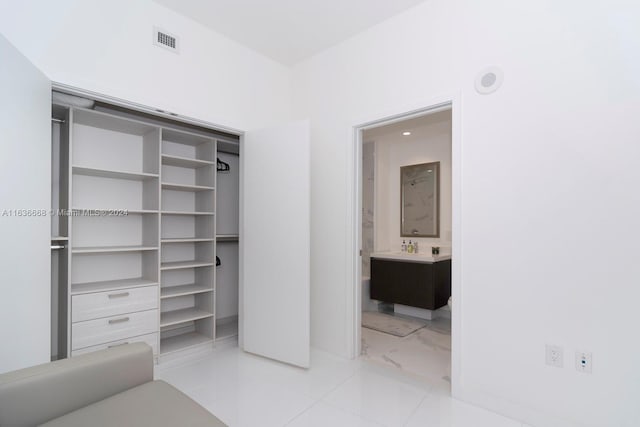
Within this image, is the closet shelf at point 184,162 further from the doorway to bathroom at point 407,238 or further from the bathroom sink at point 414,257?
the bathroom sink at point 414,257

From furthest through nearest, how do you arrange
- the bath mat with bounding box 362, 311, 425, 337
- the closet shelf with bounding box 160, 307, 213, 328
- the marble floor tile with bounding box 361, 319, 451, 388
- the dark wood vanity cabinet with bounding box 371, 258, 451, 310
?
1. the dark wood vanity cabinet with bounding box 371, 258, 451, 310
2. the bath mat with bounding box 362, 311, 425, 337
3. the closet shelf with bounding box 160, 307, 213, 328
4. the marble floor tile with bounding box 361, 319, 451, 388

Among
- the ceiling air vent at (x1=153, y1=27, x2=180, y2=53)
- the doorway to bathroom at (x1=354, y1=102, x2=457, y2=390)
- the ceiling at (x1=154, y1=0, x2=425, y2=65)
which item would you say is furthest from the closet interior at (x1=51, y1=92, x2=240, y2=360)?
the doorway to bathroom at (x1=354, y1=102, x2=457, y2=390)

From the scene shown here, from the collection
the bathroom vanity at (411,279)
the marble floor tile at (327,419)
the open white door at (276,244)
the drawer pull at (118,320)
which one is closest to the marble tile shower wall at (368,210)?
the bathroom vanity at (411,279)

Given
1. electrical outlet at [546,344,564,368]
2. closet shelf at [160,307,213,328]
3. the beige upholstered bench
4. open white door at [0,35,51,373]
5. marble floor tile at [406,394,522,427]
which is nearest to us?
the beige upholstered bench

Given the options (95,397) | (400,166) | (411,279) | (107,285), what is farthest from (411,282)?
(95,397)

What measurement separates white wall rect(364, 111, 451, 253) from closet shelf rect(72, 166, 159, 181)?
3.08 metres

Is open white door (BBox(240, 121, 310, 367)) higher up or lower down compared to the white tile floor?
higher up

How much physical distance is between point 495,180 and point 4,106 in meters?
2.71

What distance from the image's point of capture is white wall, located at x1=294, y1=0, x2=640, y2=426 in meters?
1.68

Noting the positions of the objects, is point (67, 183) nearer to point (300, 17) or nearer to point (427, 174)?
point (300, 17)

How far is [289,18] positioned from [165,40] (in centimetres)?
101

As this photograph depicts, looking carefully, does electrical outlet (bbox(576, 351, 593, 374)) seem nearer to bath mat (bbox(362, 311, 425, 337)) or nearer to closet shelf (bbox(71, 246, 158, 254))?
bath mat (bbox(362, 311, 425, 337))

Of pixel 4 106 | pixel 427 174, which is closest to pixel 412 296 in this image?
pixel 427 174

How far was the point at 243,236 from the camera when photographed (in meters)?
3.14
